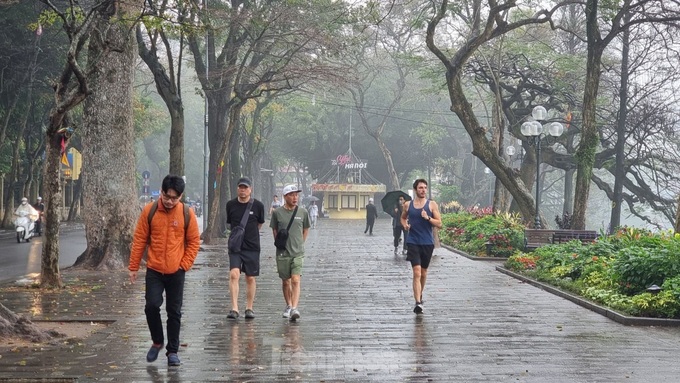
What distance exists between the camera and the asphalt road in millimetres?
20688

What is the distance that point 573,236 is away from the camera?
23.2m

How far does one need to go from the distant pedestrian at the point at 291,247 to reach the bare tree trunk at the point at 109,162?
26.2 ft

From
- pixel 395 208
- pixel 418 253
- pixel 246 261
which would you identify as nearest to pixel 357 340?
pixel 246 261

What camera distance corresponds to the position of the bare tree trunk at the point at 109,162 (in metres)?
19.5

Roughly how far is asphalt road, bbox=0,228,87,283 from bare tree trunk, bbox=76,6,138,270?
1.67m

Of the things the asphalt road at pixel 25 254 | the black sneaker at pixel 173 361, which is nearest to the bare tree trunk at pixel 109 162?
the asphalt road at pixel 25 254

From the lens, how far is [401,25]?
5619 cm

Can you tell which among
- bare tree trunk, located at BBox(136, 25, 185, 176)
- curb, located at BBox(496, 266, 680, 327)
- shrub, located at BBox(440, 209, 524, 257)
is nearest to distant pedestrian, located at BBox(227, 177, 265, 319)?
curb, located at BBox(496, 266, 680, 327)

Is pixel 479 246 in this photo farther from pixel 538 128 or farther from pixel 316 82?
pixel 316 82

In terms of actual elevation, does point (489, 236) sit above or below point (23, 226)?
above

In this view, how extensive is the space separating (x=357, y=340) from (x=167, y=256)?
2.61 meters

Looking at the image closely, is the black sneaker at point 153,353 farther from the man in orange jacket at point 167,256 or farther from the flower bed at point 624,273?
the flower bed at point 624,273

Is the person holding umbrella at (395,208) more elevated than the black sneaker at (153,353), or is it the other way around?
the person holding umbrella at (395,208)

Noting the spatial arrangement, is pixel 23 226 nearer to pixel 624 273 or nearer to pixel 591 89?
pixel 591 89
